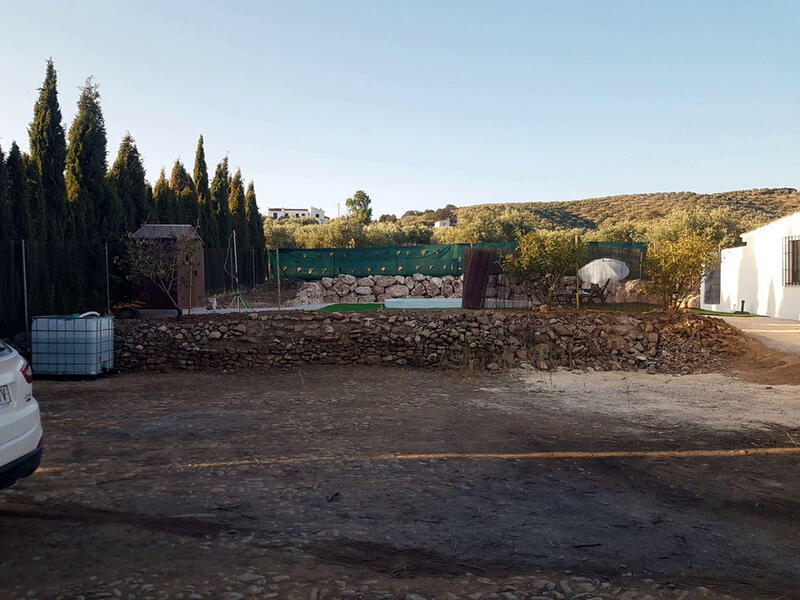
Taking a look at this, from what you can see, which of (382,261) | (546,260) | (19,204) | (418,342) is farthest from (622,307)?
(19,204)

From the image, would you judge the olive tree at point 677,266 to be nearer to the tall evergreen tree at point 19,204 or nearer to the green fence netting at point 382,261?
the green fence netting at point 382,261

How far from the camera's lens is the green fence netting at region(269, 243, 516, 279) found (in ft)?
83.9

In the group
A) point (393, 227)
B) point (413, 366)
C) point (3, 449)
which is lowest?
point (413, 366)

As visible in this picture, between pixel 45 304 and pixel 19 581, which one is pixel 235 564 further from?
pixel 45 304

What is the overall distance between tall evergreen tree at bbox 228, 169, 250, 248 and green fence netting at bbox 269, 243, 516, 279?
591 centimetres

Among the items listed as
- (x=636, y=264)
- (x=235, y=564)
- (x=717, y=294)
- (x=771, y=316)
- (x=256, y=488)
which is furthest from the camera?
(x=717, y=294)

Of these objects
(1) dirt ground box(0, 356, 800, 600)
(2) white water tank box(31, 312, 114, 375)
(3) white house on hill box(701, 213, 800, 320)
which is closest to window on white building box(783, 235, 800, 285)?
(3) white house on hill box(701, 213, 800, 320)

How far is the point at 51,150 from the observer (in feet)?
56.5

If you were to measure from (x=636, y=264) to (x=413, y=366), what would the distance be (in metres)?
7.18

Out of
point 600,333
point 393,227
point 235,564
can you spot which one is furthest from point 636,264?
point 393,227

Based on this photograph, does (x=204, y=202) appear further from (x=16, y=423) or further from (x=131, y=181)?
(x=16, y=423)

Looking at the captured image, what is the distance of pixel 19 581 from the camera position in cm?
341

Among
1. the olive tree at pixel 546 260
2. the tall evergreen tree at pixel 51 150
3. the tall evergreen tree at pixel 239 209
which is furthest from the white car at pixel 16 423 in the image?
the tall evergreen tree at pixel 239 209

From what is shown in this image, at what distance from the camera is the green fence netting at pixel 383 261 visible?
2556 centimetres
